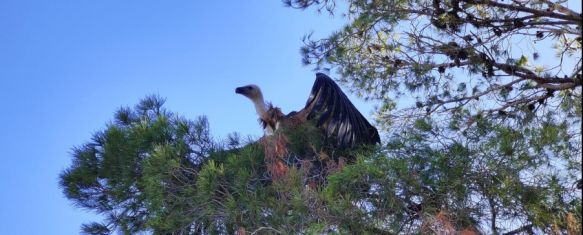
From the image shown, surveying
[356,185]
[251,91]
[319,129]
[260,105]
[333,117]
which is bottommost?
[356,185]

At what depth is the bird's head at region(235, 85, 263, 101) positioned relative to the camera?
7531 millimetres

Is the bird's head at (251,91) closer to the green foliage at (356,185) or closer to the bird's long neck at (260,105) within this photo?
the bird's long neck at (260,105)

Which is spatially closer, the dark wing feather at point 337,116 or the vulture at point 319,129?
the vulture at point 319,129

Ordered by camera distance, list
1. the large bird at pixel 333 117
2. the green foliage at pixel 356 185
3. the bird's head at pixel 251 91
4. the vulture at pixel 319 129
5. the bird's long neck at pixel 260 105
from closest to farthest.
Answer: the green foliage at pixel 356 185
the vulture at pixel 319 129
the large bird at pixel 333 117
the bird's long neck at pixel 260 105
the bird's head at pixel 251 91

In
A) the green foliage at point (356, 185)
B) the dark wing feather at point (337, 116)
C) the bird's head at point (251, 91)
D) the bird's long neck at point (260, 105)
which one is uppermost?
the bird's head at point (251, 91)

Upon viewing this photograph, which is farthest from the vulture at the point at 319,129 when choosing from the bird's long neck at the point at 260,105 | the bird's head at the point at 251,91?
the bird's head at the point at 251,91

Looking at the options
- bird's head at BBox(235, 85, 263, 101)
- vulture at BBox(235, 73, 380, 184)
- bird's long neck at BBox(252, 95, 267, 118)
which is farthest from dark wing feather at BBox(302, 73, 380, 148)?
bird's head at BBox(235, 85, 263, 101)

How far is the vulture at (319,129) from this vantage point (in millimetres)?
5326

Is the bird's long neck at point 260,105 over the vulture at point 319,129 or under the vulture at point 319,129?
over

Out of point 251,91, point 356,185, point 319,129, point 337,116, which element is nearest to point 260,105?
point 251,91

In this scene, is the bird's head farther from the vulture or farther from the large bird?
the large bird

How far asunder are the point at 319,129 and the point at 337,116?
231mm

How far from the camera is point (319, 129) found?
19.8 feet

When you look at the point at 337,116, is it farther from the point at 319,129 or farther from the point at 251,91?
the point at 251,91
